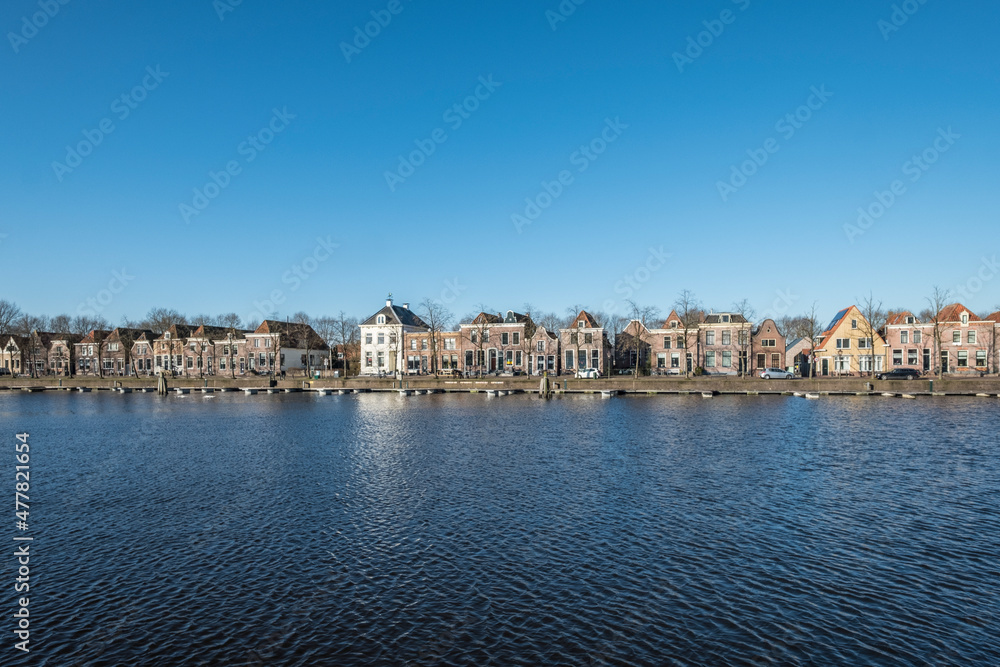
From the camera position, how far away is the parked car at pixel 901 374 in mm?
69562

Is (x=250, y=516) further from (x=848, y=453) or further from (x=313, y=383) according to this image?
(x=313, y=383)

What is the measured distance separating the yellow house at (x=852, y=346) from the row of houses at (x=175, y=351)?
8023 cm

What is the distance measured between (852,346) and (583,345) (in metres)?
37.0

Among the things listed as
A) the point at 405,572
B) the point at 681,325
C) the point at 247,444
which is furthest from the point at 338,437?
the point at 681,325

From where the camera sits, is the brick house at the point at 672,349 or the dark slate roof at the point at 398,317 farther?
the dark slate roof at the point at 398,317

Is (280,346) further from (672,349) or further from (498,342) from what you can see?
(672,349)

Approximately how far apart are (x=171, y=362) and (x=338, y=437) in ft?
282

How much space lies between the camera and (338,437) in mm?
37875

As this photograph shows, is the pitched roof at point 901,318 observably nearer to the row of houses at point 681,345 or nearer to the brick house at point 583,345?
the row of houses at point 681,345

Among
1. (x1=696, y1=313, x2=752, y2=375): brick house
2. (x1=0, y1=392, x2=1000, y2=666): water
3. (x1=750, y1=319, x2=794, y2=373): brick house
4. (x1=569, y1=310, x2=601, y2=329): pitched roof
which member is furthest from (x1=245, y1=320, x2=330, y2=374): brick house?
(x1=750, y1=319, x2=794, y2=373): brick house

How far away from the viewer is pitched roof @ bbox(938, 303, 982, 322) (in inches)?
2972

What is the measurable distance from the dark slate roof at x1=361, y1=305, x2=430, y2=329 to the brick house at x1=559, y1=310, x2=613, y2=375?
23.6m

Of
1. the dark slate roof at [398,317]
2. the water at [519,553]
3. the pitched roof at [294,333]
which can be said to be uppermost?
the dark slate roof at [398,317]

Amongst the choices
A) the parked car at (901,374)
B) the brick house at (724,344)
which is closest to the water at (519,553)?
the parked car at (901,374)
